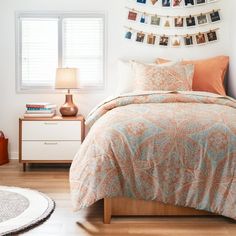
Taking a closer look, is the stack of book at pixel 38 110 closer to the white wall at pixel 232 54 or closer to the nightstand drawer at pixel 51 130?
the nightstand drawer at pixel 51 130

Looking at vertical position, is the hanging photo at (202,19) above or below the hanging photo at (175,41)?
above

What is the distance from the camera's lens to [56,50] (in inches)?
190

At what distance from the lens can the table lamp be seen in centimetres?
450

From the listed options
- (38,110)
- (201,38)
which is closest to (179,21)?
(201,38)

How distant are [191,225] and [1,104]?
110 inches

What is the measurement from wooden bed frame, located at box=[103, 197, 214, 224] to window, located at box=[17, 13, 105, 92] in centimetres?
215

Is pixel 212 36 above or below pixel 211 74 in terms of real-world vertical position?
above

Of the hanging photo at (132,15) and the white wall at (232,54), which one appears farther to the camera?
the hanging photo at (132,15)

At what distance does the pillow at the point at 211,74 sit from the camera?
4.43 meters

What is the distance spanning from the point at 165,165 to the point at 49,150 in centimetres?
188

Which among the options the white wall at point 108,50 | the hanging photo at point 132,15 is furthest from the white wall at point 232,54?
the hanging photo at point 132,15

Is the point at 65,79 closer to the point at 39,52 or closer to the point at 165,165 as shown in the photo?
the point at 39,52

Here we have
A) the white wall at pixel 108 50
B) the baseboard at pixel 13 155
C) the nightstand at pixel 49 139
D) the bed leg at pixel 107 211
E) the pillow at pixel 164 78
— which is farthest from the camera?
the baseboard at pixel 13 155

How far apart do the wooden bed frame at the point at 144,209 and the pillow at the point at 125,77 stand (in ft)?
5.58
